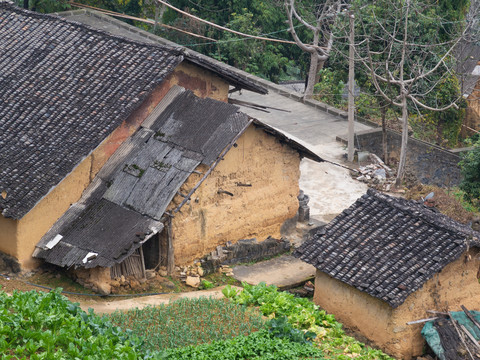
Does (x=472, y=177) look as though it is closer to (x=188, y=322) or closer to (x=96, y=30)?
(x=96, y=30)

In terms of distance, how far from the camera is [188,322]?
15.0 m

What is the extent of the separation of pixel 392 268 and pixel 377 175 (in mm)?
9770

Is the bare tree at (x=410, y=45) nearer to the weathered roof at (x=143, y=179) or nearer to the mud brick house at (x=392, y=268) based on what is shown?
the weathered roof at (x=143, y=179)

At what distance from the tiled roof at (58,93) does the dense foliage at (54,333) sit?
2.90m

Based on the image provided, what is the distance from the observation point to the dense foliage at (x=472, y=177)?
23.8m

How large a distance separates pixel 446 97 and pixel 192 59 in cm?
1267

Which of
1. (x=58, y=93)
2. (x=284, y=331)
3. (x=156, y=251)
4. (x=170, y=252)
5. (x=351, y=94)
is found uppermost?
(x=58, y=93)

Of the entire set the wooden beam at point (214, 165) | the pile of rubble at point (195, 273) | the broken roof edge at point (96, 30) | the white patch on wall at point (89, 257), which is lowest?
the pile of rubble at point (195, 273)

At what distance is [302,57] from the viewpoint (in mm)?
37000

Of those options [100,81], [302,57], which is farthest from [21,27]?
[302,57]

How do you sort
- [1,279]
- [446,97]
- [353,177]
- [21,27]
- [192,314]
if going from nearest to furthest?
[192,314]
[1,279]
[21,27]
[353,177]
[446,97]

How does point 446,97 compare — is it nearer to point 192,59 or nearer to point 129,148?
point 192,59

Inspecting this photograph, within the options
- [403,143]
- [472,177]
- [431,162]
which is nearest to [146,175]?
[403,143]

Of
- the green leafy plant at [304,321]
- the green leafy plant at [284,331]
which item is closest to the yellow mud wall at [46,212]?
the green leafy plant at [304,321]
